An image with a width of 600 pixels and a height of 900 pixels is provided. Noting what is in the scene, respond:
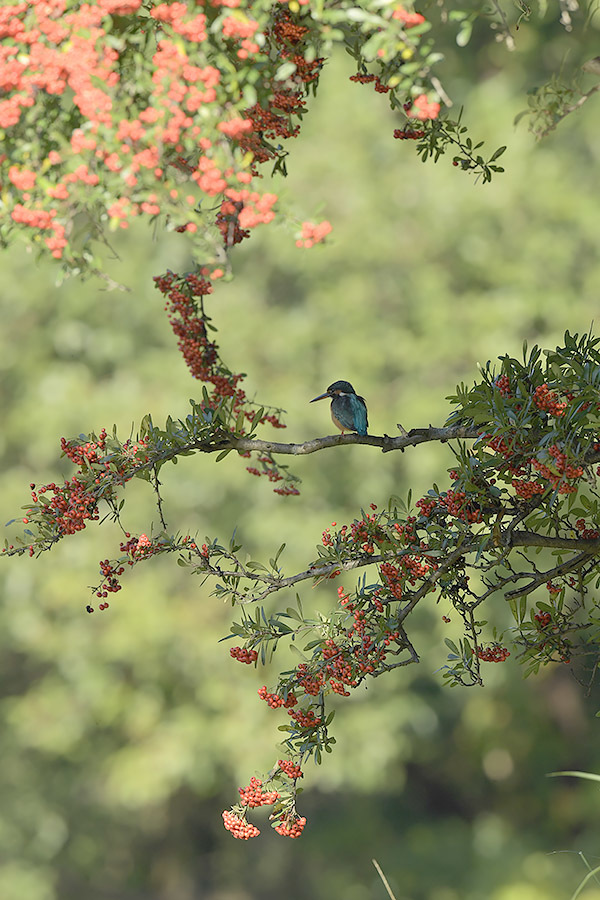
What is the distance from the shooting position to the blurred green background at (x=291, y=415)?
37.3 feet

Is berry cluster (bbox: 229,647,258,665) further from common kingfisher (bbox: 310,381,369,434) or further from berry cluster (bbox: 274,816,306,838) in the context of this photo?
common kingfisher (bbox: 310,381,369,434)

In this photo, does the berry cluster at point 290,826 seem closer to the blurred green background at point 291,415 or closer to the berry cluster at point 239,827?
the berry cluster at point 239,827

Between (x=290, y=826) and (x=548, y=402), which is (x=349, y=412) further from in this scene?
(x=290, y=826)

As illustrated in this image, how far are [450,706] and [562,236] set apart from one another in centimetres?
538

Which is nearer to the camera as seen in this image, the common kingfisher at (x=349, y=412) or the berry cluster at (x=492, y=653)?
the berry cluster at (x=492, y=653)

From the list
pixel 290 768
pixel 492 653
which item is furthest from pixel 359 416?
pixel 290 768

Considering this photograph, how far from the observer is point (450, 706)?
12938 mm

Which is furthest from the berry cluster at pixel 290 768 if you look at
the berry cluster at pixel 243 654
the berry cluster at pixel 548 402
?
the berry cluster at pixel 548 402

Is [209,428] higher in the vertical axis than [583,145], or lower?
lower

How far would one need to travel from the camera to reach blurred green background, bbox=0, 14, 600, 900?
11367mm

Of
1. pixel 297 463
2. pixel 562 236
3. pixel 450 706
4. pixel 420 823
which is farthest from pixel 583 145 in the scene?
pixel 420 823

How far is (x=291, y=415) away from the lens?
36.4ft

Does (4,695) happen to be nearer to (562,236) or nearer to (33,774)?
(33,774)

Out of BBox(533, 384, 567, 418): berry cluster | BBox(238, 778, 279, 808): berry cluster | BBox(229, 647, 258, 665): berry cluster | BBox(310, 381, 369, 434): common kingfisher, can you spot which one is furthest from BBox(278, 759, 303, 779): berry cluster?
BBox(310, 381, 369, 434): common kingfisher
